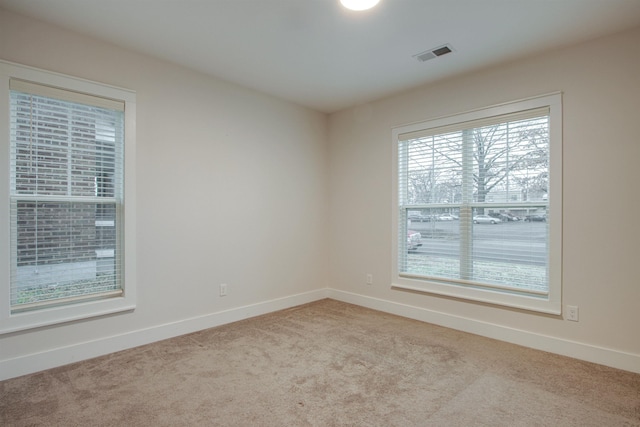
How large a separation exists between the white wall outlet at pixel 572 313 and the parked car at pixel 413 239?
4.91 feet

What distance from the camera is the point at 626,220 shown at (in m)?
2.61

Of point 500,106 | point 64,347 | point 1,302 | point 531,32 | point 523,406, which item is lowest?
point 523,406

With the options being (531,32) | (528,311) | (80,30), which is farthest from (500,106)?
(80,30)

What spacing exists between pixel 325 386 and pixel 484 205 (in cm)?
231

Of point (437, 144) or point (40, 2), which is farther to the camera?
point (437, 144)

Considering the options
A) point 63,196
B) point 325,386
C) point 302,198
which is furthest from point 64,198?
point 302,198

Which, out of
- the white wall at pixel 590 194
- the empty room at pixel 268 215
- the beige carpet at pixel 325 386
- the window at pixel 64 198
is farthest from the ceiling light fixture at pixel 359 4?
the beige carpet at pixel 325 386

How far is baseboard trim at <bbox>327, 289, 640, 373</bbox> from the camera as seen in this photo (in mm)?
2627

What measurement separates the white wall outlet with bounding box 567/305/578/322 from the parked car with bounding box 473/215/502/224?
0.93 metres

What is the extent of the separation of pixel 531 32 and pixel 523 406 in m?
2.72

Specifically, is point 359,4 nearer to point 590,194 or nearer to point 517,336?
point 590,194

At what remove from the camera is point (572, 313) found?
2840 mm

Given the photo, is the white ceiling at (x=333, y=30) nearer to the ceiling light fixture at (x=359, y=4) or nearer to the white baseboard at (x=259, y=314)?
the ceiling light fixture at (x=359, y=4)

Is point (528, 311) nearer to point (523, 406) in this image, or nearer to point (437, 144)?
point (523, 406)
